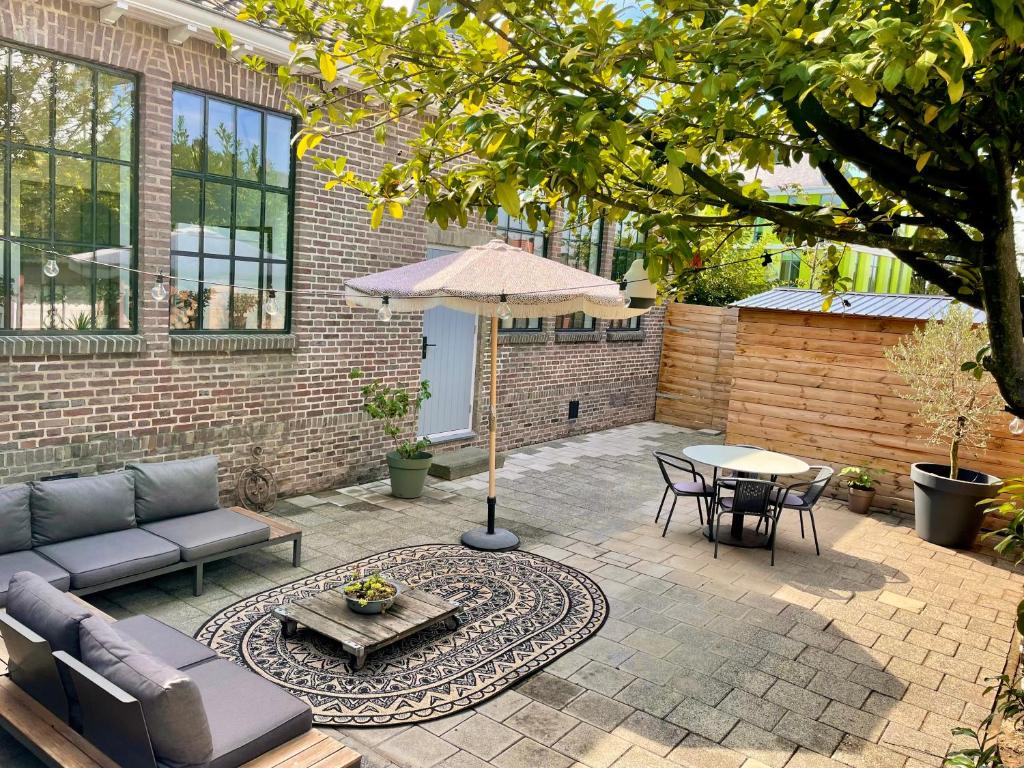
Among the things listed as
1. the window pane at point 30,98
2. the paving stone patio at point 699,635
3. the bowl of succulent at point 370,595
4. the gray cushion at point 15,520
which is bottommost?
the paving stone patio at point 699,635

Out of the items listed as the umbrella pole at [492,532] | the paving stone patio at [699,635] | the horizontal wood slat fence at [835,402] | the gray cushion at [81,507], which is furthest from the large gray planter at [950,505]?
the gray cushion at [81,507]

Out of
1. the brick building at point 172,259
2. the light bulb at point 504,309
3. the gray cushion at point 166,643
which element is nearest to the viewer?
the gray cushion at point 166,643

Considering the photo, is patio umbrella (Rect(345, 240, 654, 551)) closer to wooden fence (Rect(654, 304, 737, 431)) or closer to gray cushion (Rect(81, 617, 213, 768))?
gray cushion (Rect(81, 617, 213, 768))

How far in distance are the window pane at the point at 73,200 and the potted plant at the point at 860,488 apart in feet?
27.1

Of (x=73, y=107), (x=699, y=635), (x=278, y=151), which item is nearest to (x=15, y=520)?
(x=73, y=107)

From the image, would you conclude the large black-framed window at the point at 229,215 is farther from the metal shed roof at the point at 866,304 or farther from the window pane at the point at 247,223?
the metal shed roof at the point at 866,304

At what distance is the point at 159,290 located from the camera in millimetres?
6215

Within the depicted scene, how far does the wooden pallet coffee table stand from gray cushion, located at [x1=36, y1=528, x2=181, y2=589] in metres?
0.99

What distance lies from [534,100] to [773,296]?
8502mm

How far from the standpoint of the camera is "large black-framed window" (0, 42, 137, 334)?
5.66 meters

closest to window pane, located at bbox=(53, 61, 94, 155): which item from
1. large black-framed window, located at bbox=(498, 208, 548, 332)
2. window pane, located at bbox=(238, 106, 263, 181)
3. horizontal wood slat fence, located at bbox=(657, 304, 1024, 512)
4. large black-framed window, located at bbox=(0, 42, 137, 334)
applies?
large black-framed window, located at bbox=(0, 42, 137, 334)

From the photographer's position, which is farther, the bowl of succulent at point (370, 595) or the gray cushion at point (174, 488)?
the gray cushion at point (174, 488)

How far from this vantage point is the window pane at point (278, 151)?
24.2 ft

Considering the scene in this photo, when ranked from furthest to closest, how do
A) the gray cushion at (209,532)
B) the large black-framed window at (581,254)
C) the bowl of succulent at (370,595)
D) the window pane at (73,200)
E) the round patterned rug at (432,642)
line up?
the large black-framed window at (581,254) → the window pane at (73,200) → the gray cushion at (209,532) → the bowl of succulent at (370,595) → the round patterned rug at (432,642)
